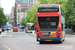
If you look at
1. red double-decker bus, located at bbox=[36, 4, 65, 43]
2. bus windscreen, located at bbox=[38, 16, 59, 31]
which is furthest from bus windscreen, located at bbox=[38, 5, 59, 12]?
bus windscreen, located at bbox=[38, 16, 59, 31]

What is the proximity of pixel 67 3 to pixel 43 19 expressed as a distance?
2178 cm

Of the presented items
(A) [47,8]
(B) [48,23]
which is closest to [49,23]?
(B) [48,23]

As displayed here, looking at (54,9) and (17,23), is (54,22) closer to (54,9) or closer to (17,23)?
(54,9)

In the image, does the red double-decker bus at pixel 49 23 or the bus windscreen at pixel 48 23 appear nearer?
the red double-decker bus at pixel 49 23

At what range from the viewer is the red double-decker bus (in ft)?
66.8

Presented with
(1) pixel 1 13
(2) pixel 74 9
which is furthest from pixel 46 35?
(1) pixel 1 13

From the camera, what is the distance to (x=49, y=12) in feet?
68.3

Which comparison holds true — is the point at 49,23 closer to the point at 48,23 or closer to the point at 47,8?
the point at 48,23

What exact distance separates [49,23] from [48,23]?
10 centimetres

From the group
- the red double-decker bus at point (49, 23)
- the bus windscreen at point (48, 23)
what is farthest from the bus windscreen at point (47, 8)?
the bus windscreen at point (48, 23)

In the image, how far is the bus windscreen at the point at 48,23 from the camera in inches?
815

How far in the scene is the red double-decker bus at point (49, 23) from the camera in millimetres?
20375

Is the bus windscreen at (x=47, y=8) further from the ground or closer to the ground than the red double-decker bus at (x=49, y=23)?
further from the ground

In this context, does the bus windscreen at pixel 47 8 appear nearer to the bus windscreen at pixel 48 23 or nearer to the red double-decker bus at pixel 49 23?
the red double-decker bus at pixel 49 23
